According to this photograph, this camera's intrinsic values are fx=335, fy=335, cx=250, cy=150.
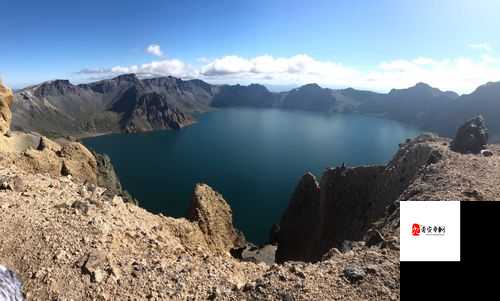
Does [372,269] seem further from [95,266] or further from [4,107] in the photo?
[4,107]

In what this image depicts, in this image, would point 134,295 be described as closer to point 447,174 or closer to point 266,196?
point 447,174

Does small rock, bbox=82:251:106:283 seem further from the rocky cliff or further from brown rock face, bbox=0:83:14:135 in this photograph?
brown rock face, bbox=0:83:14:135

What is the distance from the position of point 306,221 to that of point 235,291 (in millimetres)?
52895

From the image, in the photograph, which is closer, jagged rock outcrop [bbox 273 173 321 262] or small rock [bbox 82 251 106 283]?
small rock [bbox 82 251 106 283]

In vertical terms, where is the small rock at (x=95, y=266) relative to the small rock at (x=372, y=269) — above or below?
above

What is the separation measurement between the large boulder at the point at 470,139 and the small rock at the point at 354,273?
99.9 feet

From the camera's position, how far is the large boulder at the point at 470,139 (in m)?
39.8

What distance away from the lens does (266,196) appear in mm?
131625

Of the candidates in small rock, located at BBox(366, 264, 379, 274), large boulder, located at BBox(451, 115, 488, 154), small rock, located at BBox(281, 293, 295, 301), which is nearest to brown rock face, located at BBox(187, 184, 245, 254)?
small rock, located at BBox(366, 264, 379, 274)

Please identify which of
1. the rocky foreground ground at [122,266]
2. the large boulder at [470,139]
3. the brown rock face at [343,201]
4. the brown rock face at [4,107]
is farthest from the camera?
the brown rock face at [343,201]

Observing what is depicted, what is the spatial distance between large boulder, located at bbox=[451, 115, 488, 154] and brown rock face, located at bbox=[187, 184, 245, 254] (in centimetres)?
3115

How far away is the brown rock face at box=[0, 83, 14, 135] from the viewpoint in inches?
1432

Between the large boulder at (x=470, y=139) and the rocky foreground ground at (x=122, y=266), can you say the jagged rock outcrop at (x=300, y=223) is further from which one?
the rocky foreground ground at (x=122, y=266)

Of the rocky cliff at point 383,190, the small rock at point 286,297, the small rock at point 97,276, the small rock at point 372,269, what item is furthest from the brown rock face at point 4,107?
the small rock at point 372,269
